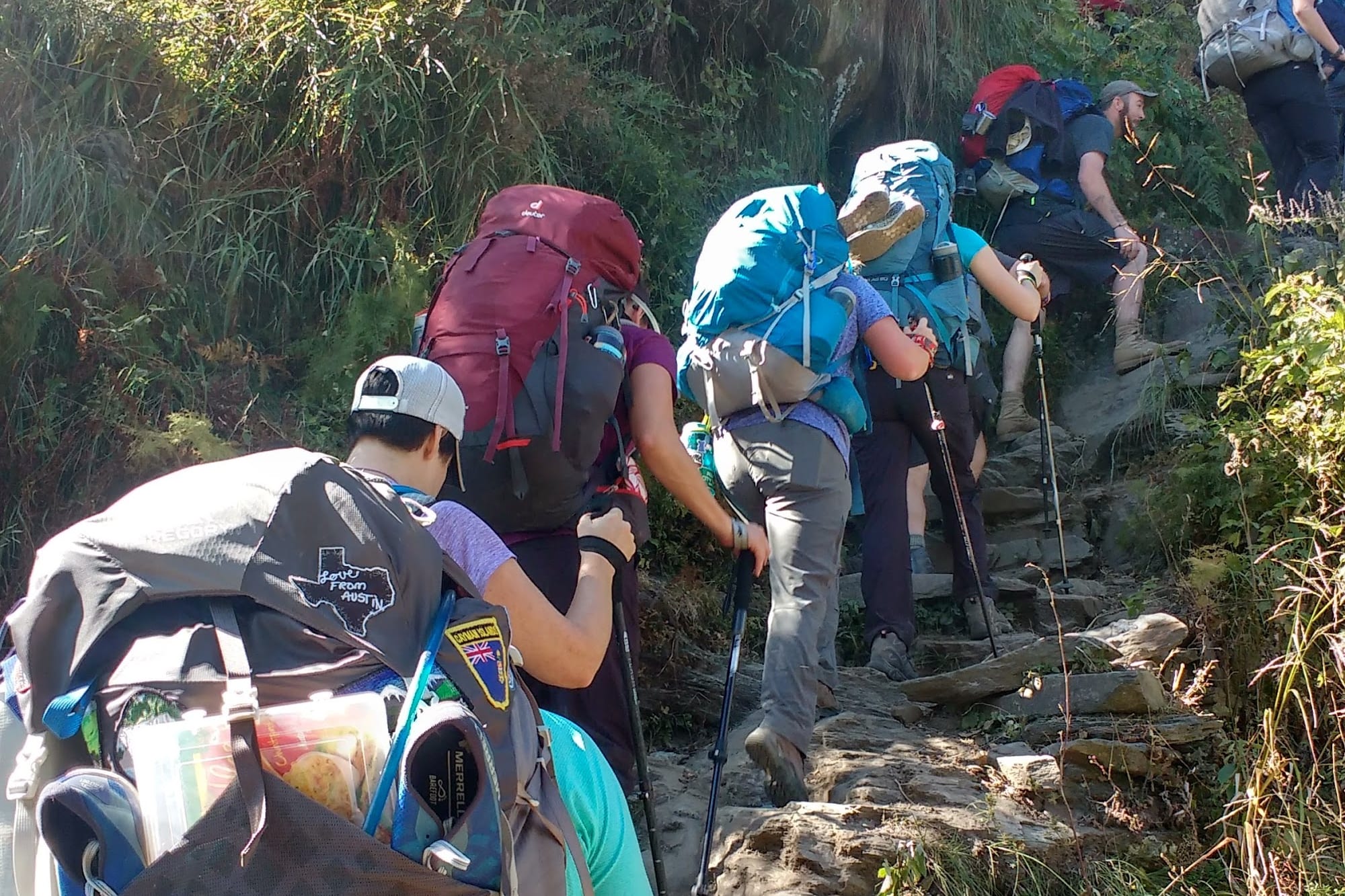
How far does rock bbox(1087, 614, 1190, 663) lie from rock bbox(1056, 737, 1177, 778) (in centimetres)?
66

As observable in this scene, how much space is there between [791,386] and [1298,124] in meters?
5.86

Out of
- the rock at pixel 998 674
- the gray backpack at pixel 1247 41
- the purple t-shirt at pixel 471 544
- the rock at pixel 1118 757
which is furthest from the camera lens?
the gray backpack at pixel 1247 41

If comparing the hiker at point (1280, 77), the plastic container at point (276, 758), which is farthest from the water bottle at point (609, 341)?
the hiker at point (1280, 77)

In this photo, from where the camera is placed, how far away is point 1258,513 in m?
5.86

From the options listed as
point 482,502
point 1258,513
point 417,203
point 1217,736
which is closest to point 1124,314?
point 1258,513

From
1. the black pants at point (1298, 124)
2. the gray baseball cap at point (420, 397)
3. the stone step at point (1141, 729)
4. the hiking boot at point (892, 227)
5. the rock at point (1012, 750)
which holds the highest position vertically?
the black pants at point (1298, 124)

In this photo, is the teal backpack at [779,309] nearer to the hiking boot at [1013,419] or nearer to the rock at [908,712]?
the rock at [908,712]

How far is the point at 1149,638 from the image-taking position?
5.59 metres

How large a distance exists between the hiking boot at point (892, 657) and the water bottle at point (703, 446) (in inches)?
50.1

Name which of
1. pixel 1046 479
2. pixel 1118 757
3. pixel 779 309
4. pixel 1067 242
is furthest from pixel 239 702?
pixel 1067 242

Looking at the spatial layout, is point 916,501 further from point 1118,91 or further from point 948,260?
point 1118,91

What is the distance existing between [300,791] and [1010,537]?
6.56 metres

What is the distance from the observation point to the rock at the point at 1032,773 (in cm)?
473

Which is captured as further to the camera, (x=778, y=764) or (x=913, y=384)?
(x=913, y=384)
